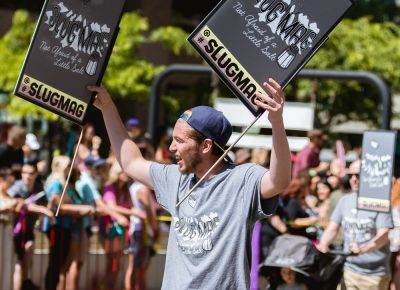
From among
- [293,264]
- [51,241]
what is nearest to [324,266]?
[293,264]

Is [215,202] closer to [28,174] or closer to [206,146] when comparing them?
[206,146]

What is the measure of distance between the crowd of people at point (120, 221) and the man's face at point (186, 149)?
375 cm

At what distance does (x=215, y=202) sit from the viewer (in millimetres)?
4320

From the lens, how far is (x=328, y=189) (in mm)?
12312

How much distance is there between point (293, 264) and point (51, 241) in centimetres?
277

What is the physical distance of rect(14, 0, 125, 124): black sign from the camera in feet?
15.9

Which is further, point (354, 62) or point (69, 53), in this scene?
point (354, 62)

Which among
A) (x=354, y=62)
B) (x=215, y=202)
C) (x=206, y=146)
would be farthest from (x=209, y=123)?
(x=354, y=62)

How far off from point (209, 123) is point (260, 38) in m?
0.51

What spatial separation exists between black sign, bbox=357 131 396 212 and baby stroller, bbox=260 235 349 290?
1.73 ft

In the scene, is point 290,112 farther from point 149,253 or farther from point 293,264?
point 293,264

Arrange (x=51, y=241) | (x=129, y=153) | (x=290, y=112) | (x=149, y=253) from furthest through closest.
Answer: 1. (x=290, y=112)
2. (x=149, y=253)
3. (x=51, y=241)
4. (x=129, y=153)

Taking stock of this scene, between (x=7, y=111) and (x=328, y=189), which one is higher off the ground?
(x=7, y=111)

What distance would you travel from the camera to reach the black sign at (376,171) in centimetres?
802
